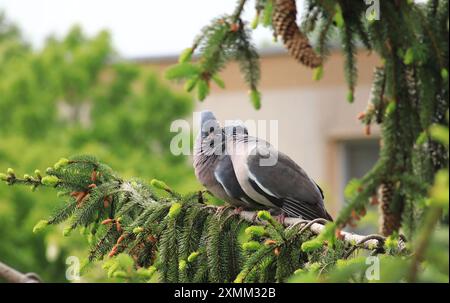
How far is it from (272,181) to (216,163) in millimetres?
247

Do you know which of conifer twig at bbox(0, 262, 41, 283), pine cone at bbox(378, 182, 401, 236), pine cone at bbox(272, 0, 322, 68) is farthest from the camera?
pine cone at bbox(378, 182, 401, 236)

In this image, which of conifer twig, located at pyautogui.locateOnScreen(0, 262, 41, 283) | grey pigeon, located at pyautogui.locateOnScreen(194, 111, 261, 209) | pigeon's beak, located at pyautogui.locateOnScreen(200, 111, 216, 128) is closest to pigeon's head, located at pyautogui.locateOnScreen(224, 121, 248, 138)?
grey pigeon, located at pyautogui.locateOnScreen(194, 111, 261, 209)

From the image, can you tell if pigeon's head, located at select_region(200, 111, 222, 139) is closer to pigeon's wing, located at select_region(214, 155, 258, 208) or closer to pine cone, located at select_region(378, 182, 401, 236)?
pigeon's wing, located at select_region(214, 155, 258, 208)

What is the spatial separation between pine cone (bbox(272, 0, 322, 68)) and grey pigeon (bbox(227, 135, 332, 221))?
0.41 meters

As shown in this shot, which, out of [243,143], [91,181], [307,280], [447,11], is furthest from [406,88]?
[307,280]

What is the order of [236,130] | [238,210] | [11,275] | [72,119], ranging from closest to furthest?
[11,275] → [238,210] → [236,130] → [72,119]

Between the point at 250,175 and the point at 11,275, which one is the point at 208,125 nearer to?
the point at 250,175

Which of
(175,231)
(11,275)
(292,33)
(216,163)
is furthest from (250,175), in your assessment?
(11,275)

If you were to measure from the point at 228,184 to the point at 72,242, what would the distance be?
5305 mm

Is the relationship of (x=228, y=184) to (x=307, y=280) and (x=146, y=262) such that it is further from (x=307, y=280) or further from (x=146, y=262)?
(x=307, y=280)

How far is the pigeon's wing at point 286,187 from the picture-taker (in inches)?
113

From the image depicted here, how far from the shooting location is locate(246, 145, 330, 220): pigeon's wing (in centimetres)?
286

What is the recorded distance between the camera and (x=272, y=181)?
291 centimetres

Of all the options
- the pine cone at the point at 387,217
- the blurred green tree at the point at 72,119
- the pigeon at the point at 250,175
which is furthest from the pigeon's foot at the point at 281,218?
the blurred green tree at the point at 72,119
